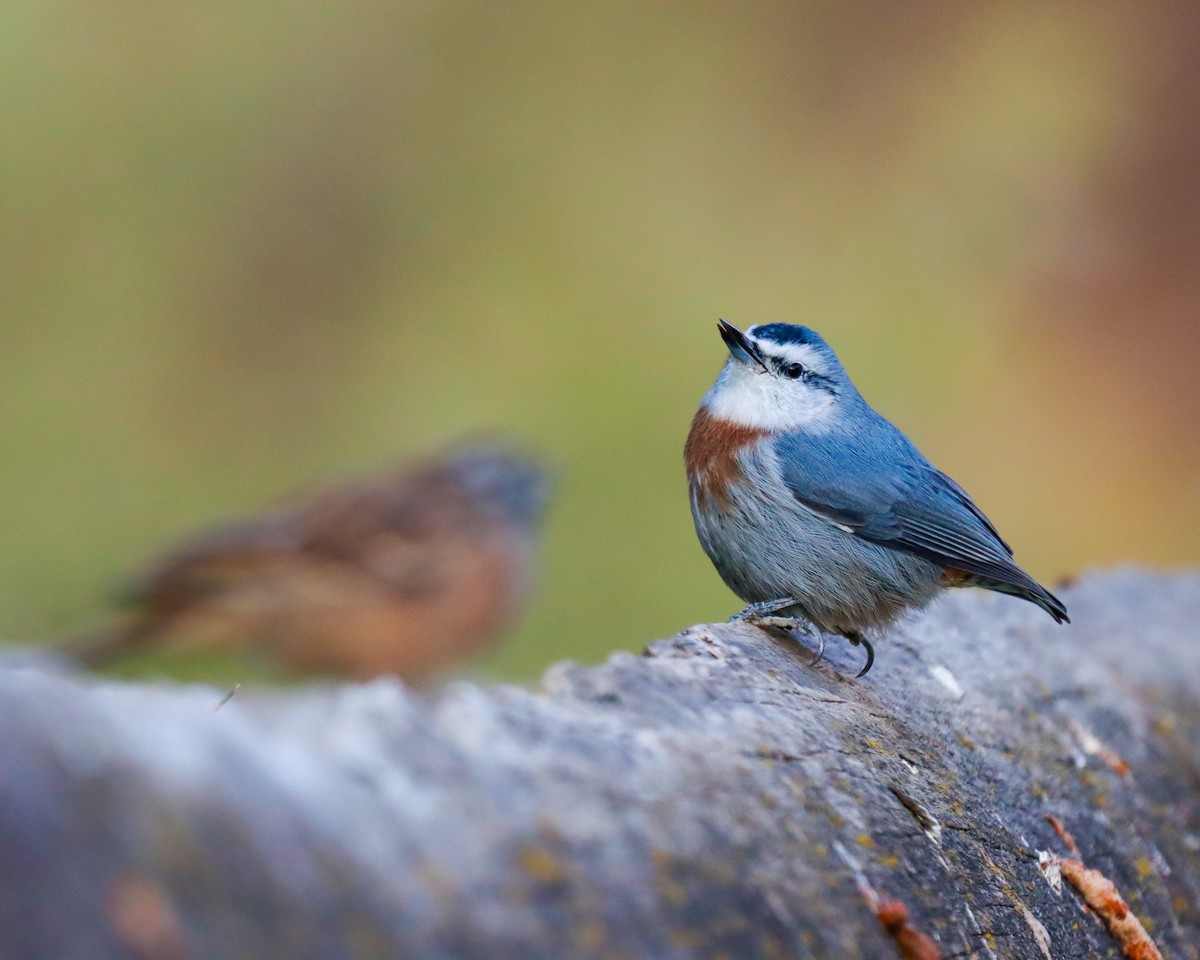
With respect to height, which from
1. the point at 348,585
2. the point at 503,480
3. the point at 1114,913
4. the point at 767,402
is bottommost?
the point at 348,585

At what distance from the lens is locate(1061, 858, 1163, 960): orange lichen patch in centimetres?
243

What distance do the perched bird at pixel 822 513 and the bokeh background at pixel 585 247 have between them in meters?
4.05

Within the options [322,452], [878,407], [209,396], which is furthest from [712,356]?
[209,396]

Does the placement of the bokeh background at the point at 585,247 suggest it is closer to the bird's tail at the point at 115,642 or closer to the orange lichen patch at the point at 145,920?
the bird's tail at the point at 115,642

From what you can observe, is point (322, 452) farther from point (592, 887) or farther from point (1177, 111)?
point (592, 887)

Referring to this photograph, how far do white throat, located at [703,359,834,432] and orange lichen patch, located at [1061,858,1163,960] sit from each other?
1.46m

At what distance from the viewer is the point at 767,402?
367cm

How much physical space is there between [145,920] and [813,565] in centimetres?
231

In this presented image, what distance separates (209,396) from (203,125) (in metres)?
1.98

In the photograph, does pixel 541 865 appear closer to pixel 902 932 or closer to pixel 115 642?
pixel 902 932

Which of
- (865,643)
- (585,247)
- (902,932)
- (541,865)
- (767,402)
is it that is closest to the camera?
(541,865)

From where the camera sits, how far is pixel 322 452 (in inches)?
348

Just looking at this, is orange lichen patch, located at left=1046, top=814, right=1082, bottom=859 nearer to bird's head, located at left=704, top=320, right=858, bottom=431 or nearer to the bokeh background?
bird's head, located at left=704, top=320, right=858, bottom=431

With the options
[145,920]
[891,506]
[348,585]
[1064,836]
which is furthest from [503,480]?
[145,920]
